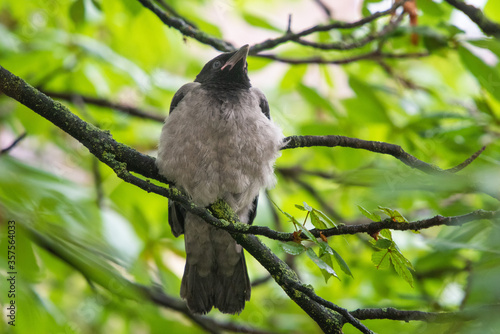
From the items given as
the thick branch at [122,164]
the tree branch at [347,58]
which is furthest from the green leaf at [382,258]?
the tree branch at [347,58]

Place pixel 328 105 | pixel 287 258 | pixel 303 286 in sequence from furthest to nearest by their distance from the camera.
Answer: pixel 287 258, pixel 328 105, pixel 303 286

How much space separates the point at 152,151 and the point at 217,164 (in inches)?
121

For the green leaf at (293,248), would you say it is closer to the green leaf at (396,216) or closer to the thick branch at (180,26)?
the green leaf at (396,216)

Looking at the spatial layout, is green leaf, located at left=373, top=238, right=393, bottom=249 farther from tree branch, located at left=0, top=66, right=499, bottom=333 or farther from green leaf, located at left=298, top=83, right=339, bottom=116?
green leaf, located at left=298, top=83, right=339, bottom=116

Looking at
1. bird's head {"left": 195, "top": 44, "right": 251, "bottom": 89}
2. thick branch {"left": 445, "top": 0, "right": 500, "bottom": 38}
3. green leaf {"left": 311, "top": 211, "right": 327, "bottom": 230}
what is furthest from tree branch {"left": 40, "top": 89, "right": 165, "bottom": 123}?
green leaf {"left": 311, "top": 211, "right": 327, "bottom": 230}

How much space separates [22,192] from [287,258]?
3.89 metres

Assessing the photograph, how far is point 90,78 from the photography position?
16.6 feet

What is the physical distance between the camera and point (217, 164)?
382 cm

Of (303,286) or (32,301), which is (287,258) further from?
(32,301)

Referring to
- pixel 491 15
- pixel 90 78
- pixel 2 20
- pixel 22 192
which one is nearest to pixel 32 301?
pixel 22 192

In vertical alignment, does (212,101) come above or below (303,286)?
above

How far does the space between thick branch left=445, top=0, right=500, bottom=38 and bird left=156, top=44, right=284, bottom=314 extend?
179 centimetres

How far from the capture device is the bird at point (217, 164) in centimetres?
378

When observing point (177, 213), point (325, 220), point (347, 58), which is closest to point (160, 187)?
point (325, 220)
